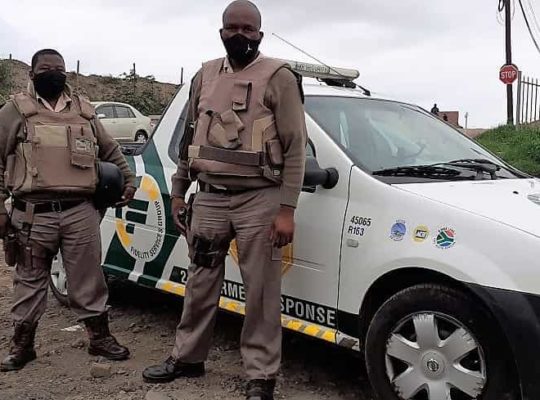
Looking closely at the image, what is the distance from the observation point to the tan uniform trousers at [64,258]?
13.1 feet

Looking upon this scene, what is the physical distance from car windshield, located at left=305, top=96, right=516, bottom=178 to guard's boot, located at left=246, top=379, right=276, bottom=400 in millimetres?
1137

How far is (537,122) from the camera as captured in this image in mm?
17016

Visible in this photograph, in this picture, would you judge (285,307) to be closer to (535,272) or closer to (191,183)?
(191,183)

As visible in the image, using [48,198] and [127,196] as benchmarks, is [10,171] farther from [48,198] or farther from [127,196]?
[127,196]

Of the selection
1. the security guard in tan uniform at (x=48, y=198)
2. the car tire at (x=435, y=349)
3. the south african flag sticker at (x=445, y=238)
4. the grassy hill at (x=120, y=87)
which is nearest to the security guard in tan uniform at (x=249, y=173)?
the car tire at (x=435, y=349)

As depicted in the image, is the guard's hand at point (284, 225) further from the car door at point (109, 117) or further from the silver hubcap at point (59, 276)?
the car door at point (109, 117)

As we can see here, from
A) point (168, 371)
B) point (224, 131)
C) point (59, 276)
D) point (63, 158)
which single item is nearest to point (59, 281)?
point (59, 276)

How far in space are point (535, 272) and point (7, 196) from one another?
109 inches

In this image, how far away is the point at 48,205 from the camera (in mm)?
3996

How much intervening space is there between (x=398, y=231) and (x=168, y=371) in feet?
4.74

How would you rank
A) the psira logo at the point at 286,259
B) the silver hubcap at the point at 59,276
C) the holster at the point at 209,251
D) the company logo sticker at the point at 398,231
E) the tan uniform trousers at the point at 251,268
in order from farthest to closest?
the silver hubcap at the point at 59,276 → the psira logo at the point at 286,259 → the holster at the point at 209,251 → the tan uniform trousers at the point at 251,268 → the company logo sticker at the point at 398,231

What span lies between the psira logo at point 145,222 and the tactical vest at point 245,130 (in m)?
1.12

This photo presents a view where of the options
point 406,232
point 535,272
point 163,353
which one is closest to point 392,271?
point 406,232

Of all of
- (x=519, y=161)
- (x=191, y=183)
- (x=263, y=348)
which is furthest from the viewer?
(x=519, y=161)
